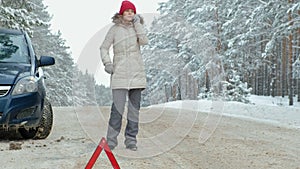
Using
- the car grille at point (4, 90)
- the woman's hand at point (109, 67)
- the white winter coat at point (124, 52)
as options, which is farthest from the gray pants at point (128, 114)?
the car grille at point (4, 90)

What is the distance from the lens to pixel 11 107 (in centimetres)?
612

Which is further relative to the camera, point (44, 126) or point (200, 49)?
point (200, 49)

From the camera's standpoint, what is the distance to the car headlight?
6227mm

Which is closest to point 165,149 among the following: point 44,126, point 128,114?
point 128,114

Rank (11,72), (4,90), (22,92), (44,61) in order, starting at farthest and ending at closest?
(44,61) < (11,72) < (22,92) < (4,90)

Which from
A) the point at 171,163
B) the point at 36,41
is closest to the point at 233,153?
the point at 171,163

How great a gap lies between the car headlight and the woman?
4.50 ft

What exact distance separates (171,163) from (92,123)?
3.69 metres

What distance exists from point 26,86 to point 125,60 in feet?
5.33

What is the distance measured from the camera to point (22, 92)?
6262 millimetres

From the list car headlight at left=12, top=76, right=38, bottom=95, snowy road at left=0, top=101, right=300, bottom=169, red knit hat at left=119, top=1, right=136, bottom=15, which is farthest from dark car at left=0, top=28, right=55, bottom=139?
red knit hat at left=119, top=1, right=136, bottom=15

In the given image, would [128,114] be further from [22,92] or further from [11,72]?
[11,72]

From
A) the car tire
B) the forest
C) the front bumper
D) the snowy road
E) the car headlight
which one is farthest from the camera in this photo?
the forest

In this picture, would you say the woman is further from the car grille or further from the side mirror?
the side mirror
